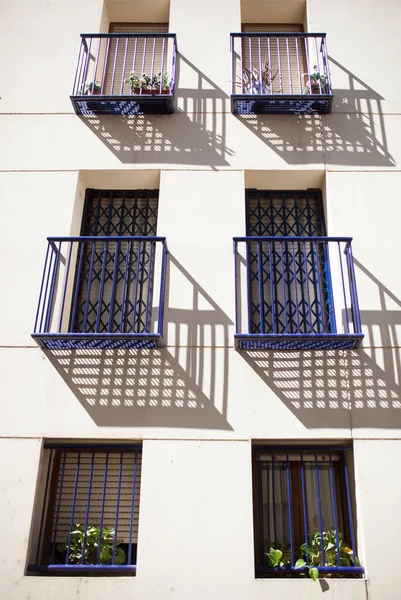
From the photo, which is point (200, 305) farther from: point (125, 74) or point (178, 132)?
point (125, 74)

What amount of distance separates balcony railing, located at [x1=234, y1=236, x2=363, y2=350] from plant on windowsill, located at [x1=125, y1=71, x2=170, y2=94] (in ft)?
8.82

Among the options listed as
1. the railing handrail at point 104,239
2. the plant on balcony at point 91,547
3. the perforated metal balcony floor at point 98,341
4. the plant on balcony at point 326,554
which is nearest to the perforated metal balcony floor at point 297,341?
the perforated metal balcony floor at point 98,341

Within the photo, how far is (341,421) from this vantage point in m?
5.99

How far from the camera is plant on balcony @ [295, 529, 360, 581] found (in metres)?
5.53

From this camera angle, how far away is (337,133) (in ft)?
24.9

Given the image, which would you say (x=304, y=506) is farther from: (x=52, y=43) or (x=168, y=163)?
(x=52, y=43)

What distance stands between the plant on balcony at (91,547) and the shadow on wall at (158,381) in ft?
3.65

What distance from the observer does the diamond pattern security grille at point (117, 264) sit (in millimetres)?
6784

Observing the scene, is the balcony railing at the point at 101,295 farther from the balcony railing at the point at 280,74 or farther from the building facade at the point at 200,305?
the balcony railing at the point at 280,74

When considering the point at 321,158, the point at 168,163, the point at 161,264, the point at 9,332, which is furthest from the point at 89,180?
the point at 321,158

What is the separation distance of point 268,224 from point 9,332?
11.9ft

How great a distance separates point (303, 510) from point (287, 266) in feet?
9.21

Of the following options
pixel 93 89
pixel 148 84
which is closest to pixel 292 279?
pixel 148 84

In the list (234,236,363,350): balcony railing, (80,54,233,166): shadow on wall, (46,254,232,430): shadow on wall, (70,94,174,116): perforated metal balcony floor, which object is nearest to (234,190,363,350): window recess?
(234,236,363,350): balcony railing
